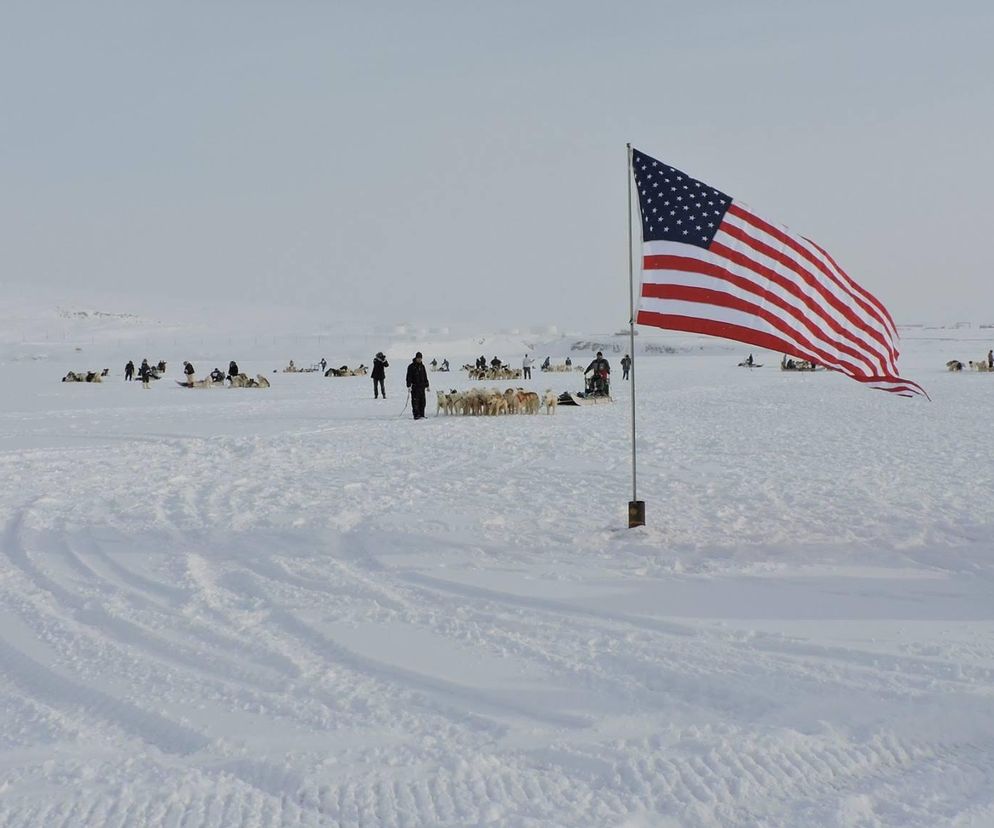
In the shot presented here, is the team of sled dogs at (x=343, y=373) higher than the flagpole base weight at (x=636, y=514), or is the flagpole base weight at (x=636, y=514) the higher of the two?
the team of sled dogs at (x=343, y=373)

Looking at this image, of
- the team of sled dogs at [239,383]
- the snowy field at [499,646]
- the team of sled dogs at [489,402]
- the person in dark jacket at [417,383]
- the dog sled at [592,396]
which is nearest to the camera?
the snowy field at [499,646]

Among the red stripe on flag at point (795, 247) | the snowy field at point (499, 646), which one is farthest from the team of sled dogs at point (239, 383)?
the red stripe on flag at point (795, 247)

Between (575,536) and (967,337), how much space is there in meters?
122

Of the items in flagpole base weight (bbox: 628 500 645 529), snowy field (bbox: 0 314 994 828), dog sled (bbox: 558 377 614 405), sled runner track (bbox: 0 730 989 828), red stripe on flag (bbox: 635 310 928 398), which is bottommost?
sled runner track (bbox: 0 730 989 828)

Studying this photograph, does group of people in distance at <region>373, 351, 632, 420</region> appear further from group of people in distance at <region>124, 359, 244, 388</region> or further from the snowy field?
group of people in distance at <region>124, 359, 244, 388</region>

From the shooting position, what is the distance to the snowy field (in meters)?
3.89

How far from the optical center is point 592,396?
95.3ft

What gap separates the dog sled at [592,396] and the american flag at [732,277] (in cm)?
1979

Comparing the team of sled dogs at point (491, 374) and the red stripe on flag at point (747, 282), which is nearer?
the red stripe on flag at point (747, 282)

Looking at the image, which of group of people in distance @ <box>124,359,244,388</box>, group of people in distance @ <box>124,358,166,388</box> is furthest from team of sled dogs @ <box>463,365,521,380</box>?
group of people in distance @ <box>124,358,166,388</box>

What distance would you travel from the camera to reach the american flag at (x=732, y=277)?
318 inches

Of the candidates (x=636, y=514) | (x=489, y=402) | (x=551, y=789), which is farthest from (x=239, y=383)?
(x=551, y=789)

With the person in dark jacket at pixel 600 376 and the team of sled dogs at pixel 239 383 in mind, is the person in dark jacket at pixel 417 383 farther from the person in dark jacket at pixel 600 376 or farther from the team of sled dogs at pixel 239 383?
the team of sled dogs at pixel 239 383

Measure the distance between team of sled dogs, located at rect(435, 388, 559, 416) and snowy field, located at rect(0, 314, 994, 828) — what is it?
35.4 ft
